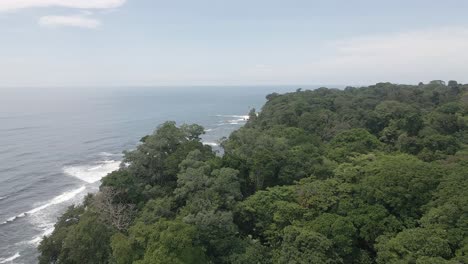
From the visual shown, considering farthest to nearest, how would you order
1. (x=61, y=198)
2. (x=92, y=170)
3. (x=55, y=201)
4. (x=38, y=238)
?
(x=92, y=170), (x=61, y=198), (x=55, y=201), (x=38, y=238)

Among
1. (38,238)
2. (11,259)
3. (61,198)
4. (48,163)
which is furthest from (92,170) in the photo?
(11,259)

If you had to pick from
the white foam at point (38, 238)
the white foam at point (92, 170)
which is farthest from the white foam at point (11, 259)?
the white foam at point (92, 170)

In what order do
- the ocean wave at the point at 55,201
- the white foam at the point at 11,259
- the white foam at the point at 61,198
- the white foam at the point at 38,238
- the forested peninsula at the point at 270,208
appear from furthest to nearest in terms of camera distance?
the white foam at the point at 61,198 < the ocean wave at the point at 55,201 < the white foam at the point at 38,238 < the white foam at the point at 11,259 < the forested peninsula at the point at 270,208

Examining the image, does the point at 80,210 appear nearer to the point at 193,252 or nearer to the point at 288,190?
the point at 193,252

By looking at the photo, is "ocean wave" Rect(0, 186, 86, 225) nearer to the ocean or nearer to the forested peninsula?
the ocean

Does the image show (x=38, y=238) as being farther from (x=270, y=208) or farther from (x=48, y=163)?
(x=48, y=163)

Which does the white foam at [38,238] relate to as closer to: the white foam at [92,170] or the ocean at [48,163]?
the ocean at [48,163]

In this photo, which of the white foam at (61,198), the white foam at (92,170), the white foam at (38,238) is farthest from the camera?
the white foam at (92,170)
